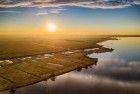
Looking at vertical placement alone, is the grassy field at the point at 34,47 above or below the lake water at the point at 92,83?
below

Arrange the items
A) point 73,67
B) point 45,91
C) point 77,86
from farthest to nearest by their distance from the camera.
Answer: point 73,67 → point 77,86 → point 45,91

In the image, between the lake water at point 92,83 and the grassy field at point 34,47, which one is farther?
the grassy field at point 34,47

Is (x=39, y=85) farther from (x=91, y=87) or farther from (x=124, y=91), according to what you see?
(x=124, y=91)

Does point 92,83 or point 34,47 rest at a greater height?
point 92,83

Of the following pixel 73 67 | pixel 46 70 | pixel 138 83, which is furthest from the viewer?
pixel 73 67

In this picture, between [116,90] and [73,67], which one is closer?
[116,90]

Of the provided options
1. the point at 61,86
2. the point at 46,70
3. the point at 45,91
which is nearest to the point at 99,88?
the point at 61,86

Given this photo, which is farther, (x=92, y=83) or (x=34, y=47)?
(x=34, y=47)

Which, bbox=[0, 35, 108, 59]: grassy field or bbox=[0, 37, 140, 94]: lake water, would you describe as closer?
bbox=[0, 37, 140, 94]: lake water

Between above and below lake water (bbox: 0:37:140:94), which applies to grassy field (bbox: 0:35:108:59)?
below
